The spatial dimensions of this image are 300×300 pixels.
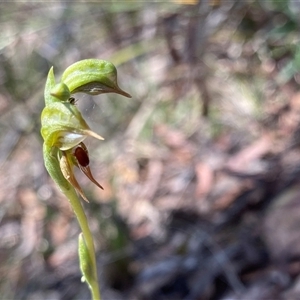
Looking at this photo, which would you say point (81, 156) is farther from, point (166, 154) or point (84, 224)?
point (166, 154)

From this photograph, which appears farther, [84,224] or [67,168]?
[84,224]

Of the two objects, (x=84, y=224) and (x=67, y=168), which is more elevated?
(x=67, y=168)

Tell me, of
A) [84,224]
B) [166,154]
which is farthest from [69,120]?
[166,154]

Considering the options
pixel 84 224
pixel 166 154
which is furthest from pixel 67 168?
pixel 166 154

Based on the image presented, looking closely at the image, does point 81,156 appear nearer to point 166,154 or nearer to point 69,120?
point 69,120

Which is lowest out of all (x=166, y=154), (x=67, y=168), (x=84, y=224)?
(x=166, y=154)


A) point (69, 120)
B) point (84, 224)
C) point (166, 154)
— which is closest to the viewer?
point (69, 120)

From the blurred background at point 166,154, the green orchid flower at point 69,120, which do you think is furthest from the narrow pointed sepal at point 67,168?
the blurred background at point 166,154

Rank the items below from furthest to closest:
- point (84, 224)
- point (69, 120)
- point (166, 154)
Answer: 1. point (166, 154)
2. point (84, 224)
3. point (69, 120)

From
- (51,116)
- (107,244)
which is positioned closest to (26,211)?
(107,244)
